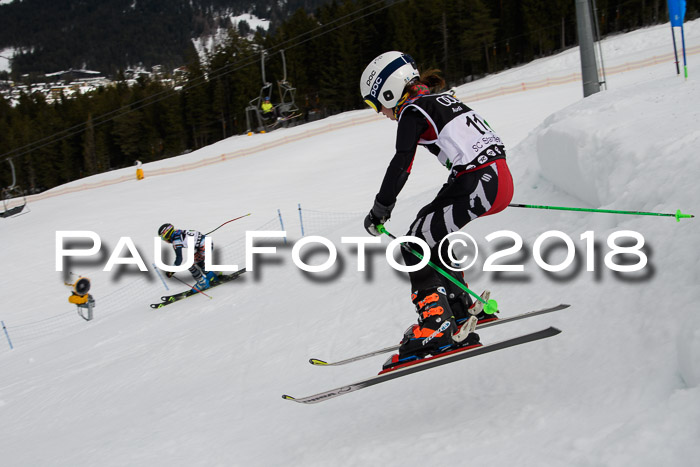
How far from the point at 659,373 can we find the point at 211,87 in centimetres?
6818

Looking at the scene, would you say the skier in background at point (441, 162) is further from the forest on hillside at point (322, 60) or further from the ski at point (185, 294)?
the forest on hillside at point (322, 60)

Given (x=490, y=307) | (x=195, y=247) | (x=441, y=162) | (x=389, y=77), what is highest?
(x=389, y=77)

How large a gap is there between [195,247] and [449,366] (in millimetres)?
8300

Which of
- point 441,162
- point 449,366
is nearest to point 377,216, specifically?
point 441,162

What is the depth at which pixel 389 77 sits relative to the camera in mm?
3279

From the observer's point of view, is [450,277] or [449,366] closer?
[450,277]

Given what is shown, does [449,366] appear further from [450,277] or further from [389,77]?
[389,77]

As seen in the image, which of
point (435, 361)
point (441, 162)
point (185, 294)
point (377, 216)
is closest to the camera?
point (435, 361)

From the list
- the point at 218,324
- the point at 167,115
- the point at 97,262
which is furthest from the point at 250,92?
the point at 218,324

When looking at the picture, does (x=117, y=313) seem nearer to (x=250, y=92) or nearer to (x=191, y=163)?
(x=191, y=163)

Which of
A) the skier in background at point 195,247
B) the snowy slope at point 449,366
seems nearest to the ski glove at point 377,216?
the snowy slope at point 449,366

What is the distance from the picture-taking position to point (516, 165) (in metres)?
7.93

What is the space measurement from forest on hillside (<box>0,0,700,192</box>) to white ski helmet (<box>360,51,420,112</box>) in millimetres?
47707

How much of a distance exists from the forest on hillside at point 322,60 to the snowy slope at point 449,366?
145ft
